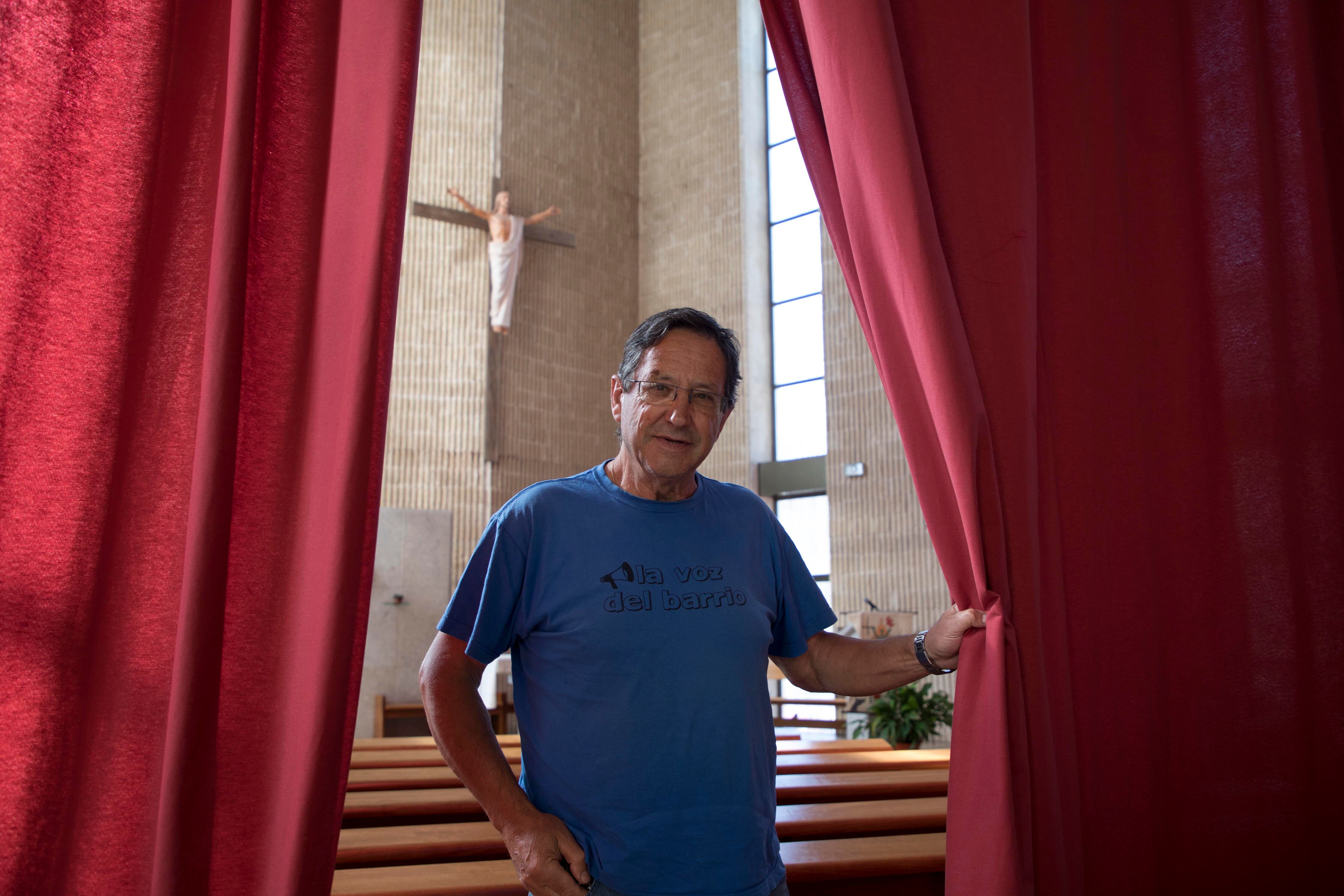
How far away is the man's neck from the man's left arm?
1.30ft

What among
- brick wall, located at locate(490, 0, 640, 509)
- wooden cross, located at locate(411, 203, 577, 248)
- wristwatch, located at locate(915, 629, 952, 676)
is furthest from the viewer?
brick wall, located at locate(490, 0, 640, 509)

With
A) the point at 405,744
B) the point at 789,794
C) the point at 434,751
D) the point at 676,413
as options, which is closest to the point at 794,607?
the point at 676,413

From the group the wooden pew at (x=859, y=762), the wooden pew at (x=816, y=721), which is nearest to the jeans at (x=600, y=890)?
the wooden pew at (x=859, y=762)

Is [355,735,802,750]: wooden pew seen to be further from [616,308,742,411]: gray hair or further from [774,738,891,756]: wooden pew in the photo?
[616,308,742,411]: gray hair

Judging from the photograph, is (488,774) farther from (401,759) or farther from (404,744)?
(404,744)

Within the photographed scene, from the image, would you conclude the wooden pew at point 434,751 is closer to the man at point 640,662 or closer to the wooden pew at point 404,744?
the wooden pew at point 404,744

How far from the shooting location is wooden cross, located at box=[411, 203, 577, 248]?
30.0ft

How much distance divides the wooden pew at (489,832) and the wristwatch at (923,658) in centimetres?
76

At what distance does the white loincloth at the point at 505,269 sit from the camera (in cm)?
961

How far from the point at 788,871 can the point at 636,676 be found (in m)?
0.79

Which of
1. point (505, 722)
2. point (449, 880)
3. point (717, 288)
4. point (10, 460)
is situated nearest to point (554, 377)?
point (717, 288)

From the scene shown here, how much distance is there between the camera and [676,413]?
1.69 meters

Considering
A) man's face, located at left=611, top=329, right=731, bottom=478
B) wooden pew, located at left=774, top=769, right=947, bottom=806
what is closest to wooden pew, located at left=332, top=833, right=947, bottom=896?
wooden pew, located at left=774, top=769, right=947, bottom=806

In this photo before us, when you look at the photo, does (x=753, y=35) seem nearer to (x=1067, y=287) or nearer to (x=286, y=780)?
(x=1067, y=287)
